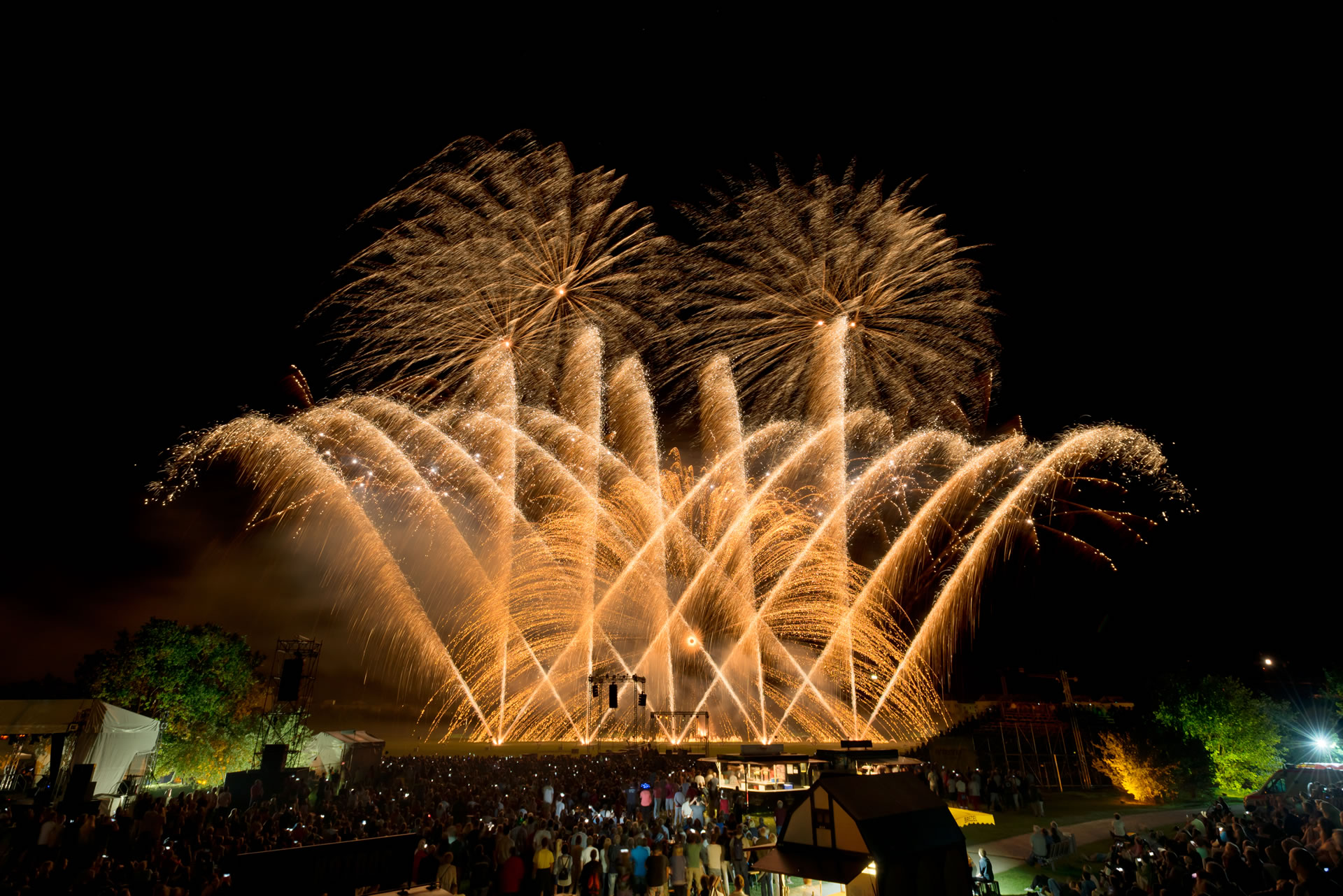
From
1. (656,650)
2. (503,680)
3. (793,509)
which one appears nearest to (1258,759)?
(793,509)

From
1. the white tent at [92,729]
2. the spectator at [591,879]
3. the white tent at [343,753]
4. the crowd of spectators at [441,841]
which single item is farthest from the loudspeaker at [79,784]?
the spectator at [591,879]

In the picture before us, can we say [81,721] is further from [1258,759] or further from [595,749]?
[1258,759]

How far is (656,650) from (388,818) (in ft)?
74.3

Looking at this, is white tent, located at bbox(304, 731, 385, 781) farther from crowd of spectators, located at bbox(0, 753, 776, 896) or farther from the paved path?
the paved path

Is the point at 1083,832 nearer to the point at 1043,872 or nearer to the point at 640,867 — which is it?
the point at 1043,872

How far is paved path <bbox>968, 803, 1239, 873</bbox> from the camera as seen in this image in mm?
13109

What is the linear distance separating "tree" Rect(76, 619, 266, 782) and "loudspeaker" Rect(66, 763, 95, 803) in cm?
1242

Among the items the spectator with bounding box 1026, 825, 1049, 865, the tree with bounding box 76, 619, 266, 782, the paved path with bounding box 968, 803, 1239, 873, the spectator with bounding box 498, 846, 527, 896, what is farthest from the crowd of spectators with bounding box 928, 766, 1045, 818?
the tree with bounding box 76, 619, 266, 782

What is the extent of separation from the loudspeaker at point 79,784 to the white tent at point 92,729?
3384mm

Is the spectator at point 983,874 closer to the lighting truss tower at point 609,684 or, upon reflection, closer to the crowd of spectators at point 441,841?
the crowd of spectators at point 441,841

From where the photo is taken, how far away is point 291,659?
62.4 ft

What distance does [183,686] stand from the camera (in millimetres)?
25062

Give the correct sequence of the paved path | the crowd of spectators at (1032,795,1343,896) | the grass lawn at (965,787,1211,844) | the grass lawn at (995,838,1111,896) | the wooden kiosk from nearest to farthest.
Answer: the wooden kiosk → the crowd of spectators at (1032,795,1343,896) → the grass lawn at (995,838,1111,896) → the paved path → the grass lawn at (965,787,1211,844)

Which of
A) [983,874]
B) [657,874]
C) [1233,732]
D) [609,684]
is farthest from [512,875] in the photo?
[1233,732]
